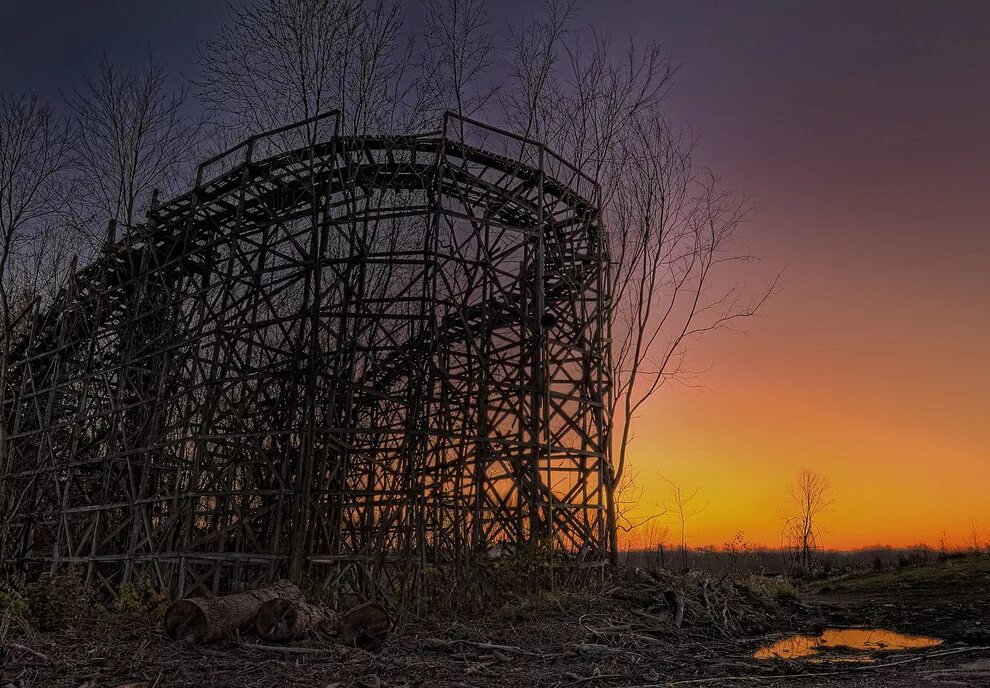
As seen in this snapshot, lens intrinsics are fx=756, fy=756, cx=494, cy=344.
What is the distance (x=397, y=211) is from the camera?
17.3 metres

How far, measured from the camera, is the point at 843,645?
40.5 feet

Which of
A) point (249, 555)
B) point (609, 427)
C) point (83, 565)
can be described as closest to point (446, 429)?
point (249, 555)

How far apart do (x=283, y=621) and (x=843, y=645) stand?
889 cm

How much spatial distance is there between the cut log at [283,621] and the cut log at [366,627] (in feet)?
1.70

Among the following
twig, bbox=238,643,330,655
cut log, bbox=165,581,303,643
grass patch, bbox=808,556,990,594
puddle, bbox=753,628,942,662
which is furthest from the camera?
grass patch, bbox=808,556,990,594

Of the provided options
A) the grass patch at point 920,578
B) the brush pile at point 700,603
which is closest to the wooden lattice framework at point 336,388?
the brush pile at point 700,603

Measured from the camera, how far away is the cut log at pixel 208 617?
9.97m

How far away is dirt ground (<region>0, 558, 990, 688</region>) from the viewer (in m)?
8.59

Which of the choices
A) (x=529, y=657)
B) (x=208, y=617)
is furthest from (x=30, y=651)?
(x=529, y=657)

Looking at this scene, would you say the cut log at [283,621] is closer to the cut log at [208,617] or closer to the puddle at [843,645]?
the cut log at [208,617]

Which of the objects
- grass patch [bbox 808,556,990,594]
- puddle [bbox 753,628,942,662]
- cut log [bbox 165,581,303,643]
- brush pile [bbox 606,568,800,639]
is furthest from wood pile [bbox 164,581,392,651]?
grass patch [bbox 808,556,990,594]

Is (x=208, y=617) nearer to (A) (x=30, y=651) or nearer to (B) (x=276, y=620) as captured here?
(B) (x=276, y=620)

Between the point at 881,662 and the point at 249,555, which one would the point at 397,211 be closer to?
the point at 249,555

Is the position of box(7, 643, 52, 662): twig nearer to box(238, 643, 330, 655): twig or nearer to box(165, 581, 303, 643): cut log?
box(165, 581, 303, 643): cut log
